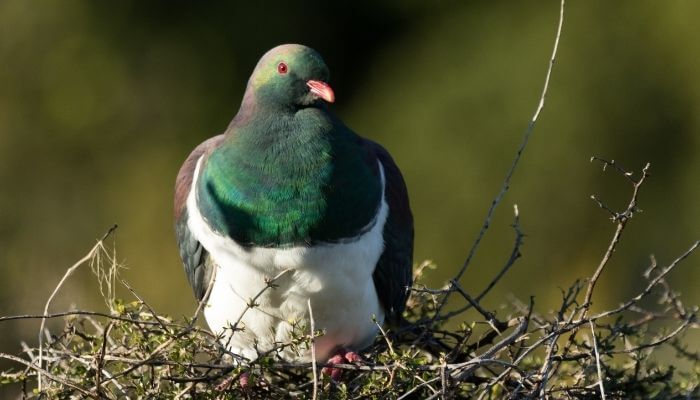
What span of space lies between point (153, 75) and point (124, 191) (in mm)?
1005

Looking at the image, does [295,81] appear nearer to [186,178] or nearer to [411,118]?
[186,178]

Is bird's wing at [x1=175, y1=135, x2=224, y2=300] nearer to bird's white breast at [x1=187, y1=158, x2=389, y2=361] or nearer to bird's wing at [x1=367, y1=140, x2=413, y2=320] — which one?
bird's white breast at [x1=187, y1=158, x2=389, y2=361]

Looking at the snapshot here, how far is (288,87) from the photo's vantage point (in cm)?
438

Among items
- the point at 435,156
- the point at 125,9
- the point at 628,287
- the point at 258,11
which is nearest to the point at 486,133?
the point at 435,156

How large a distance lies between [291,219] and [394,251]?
0.51m

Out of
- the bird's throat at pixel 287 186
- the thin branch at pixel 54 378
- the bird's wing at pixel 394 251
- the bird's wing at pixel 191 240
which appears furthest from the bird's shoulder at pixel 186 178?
the thin branch at pixel 54 378

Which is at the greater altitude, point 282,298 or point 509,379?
point 282,298

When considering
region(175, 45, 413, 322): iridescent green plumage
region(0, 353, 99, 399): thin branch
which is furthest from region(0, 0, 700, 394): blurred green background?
region(0, 353, 99, 399): thin branch

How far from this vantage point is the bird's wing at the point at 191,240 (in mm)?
4547

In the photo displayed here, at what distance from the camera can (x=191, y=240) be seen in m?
4.55

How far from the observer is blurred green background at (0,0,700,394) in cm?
882

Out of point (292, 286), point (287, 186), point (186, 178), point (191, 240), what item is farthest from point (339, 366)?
point (186, 178)

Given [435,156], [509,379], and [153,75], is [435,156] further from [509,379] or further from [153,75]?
A: [509,379]

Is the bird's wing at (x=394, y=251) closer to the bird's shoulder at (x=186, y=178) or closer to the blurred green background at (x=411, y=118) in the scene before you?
the bird's shoulder at (x=186, y=178)
